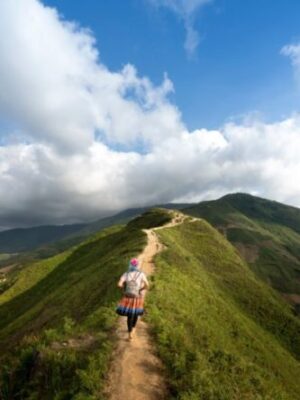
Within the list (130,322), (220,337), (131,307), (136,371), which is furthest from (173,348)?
(220,337)

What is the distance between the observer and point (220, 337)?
26.7m

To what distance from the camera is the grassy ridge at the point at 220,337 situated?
1538cm

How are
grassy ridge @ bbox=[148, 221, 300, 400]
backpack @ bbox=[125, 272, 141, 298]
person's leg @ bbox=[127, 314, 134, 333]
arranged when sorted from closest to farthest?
grassy ridge @ bbox=[148, 221, 300, 400] < person's leg @ bbox=[127, 314, 134, 333] < backpack @ bbox=[125, 272, 141, 298]

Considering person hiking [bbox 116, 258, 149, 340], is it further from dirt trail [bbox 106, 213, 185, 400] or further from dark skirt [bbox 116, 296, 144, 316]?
dirt trail [bbox 106, 213, 185, 400]

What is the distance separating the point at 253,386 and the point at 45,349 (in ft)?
31.1

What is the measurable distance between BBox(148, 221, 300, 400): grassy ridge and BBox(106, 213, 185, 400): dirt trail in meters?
0.55

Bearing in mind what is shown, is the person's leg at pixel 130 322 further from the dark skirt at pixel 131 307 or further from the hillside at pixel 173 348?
the hillside at pixel 173 348

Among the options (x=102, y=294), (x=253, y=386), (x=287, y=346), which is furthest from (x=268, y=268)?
(x=253, y=386)

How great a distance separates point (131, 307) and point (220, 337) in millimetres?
11367

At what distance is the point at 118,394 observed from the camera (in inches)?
533

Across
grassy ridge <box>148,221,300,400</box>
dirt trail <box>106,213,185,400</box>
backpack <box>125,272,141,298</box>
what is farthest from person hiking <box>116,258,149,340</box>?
grassy ridge <box>148,221,300,400</box>

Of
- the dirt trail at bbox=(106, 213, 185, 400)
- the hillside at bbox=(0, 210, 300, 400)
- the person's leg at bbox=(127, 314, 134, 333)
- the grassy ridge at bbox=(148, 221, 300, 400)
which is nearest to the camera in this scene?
the dirt trail at bbox=(106, 213, 185, 400)

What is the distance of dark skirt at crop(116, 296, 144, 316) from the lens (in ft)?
59.7

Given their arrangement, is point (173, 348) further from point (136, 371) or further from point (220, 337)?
point (220, 337)
